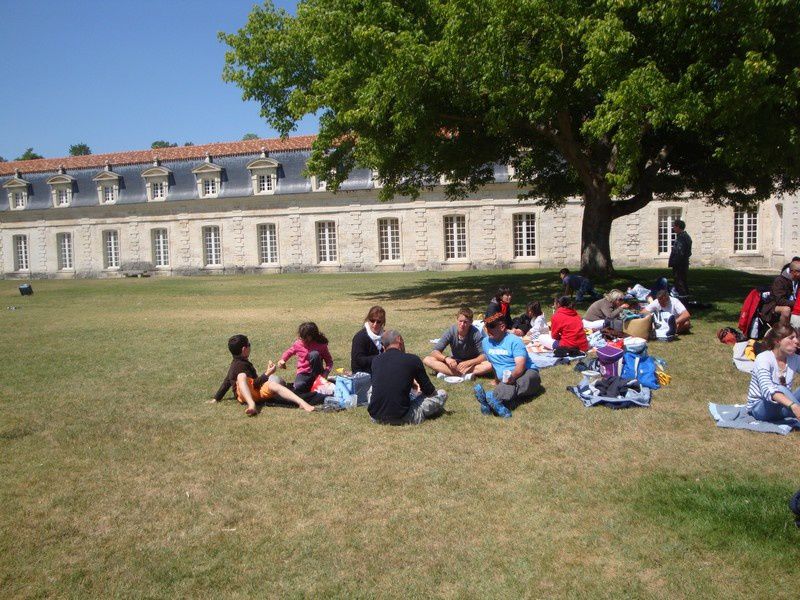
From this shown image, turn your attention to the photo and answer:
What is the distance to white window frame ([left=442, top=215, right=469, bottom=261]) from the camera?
36031mm

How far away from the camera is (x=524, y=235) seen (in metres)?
35.2

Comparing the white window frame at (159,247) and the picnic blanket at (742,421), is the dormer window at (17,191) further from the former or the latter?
the picnic blanket at (742,421)

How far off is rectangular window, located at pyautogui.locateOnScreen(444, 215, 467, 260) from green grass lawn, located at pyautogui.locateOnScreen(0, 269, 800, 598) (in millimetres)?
27624

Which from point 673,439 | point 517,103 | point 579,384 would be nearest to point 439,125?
point 517,103

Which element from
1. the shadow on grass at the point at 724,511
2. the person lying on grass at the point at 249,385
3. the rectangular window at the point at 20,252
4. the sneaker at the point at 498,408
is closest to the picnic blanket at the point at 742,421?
the shadow on grass at the point at 724,511

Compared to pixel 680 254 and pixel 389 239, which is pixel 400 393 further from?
pixel 389 239

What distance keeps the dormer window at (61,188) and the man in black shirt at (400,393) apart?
4256cm

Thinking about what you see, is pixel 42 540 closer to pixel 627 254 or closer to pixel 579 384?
pixel 579 384

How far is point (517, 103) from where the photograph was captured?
13258mm

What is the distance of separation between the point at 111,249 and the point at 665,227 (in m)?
33.1

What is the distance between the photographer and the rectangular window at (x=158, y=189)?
41188 millimetres

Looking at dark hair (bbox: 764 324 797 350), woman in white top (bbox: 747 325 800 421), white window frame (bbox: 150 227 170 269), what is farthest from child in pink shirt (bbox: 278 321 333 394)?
white window frame (bbox: 150 227 170 269)

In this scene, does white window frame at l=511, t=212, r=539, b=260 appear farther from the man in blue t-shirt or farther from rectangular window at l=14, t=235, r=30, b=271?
rectangular window at l=14, t=235, r=30, b=271

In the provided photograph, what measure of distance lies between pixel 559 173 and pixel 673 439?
647 inches
